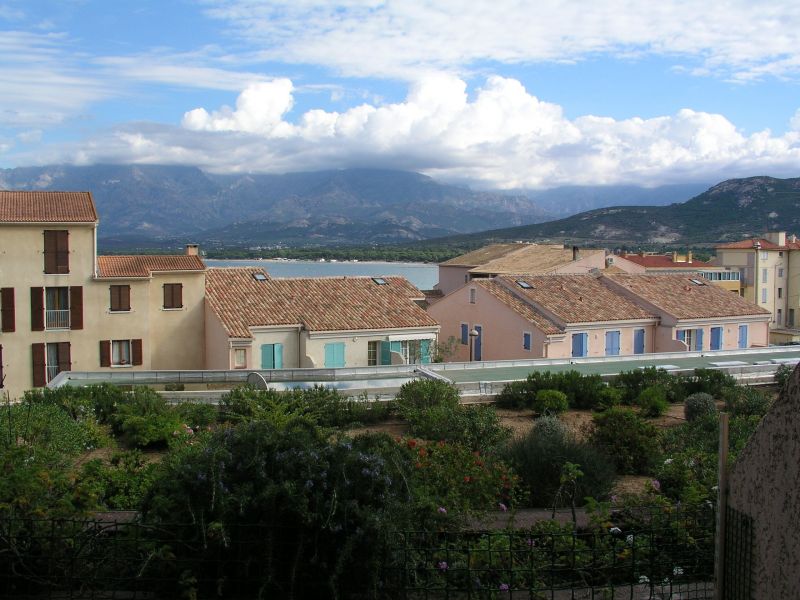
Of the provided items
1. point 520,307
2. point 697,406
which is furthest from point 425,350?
point 697,406

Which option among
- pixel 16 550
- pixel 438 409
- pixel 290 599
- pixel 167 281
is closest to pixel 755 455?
pixel 290 599

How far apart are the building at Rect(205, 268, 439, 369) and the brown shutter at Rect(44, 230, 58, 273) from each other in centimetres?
611

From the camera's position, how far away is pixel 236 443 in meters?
6.34

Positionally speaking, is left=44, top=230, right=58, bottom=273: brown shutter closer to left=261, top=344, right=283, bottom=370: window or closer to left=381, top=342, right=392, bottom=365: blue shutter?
left=261, top=344, right=283, bottom=370: window

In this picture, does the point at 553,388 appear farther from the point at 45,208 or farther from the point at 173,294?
the point at 45,208

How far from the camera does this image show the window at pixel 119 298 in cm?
3378

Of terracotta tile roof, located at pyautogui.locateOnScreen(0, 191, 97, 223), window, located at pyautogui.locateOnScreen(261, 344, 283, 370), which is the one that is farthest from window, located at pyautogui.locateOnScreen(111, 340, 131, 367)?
window, located at pyautogui.locateOnScreen(261, 344, 283, 370)

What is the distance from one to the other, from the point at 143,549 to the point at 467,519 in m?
2.82

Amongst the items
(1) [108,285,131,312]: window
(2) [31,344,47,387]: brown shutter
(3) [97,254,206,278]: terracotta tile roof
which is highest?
(3) [97,254,206,278]: terracotta tile roof

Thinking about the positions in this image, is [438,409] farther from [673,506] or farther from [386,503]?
[386,503]

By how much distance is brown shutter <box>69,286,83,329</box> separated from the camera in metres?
33.4

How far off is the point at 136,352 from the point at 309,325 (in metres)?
7.66

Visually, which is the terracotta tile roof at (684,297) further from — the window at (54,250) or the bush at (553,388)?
the window at (54,250)

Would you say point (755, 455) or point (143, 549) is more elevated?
point (755, 455)
